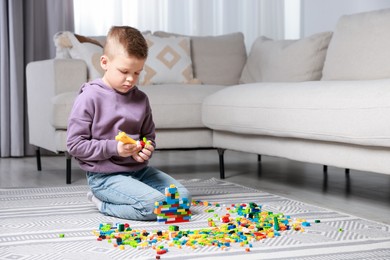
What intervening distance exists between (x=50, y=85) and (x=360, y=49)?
63.5 inches

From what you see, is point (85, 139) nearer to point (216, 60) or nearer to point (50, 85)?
point (50, 85)

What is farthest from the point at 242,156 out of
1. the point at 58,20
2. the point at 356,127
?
the point at 356,127

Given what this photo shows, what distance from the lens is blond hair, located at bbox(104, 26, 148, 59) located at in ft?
7.09

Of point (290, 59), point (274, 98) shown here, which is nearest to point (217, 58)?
point (290, 59)

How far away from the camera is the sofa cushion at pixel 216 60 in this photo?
4125 mm

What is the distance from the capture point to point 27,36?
4.63 meters

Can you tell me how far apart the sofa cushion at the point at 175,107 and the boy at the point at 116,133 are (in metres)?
0.90

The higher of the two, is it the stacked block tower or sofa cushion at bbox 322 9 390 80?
sofa cushion at bbox 322 9 390 80

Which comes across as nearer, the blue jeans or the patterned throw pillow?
the blue jeans

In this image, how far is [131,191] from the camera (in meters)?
2.16

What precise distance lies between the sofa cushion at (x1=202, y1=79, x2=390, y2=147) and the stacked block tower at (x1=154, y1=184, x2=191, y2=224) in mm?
652

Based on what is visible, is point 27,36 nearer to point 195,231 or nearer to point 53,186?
point 53,186

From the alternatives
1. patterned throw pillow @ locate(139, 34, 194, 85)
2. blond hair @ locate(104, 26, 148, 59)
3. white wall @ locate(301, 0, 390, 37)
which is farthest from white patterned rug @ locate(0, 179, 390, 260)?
white wall @ locate(301, 0, 390, 37)

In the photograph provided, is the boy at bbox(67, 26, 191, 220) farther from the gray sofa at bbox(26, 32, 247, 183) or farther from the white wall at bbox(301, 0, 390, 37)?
the white wall at bbox(301, 0, 390, 37)
